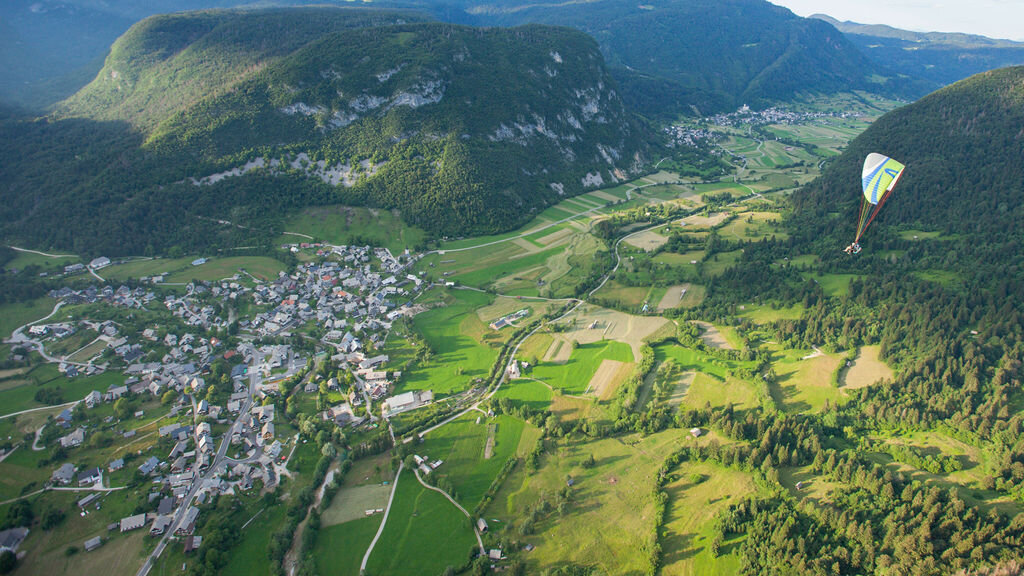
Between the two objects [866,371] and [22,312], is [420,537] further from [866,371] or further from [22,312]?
[22,312]

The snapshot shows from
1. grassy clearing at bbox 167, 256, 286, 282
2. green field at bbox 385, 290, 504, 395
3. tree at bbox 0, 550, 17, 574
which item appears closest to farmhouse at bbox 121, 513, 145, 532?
tree at bbox 0, 550, 17, 574

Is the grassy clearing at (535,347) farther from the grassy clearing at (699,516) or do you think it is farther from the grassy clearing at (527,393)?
the grassy clearing at (699,516)

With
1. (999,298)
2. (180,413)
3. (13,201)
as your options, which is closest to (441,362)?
(180,413)

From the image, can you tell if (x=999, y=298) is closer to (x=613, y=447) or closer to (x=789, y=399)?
(x=789, y=399)

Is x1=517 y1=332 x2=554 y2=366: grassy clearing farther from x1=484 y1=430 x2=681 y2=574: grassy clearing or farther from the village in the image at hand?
x1=484 y1=430 x2=681 y2=574: grassy clearing

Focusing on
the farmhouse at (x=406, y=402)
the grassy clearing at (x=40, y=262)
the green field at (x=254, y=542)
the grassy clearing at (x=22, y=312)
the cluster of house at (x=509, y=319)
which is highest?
the grassy clearing at (x=40, y=262)

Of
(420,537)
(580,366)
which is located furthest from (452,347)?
(420,537)

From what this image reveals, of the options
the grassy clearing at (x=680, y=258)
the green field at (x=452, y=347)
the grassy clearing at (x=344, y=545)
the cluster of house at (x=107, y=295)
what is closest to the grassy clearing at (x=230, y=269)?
the cluster of house at (x=107, y=295)
